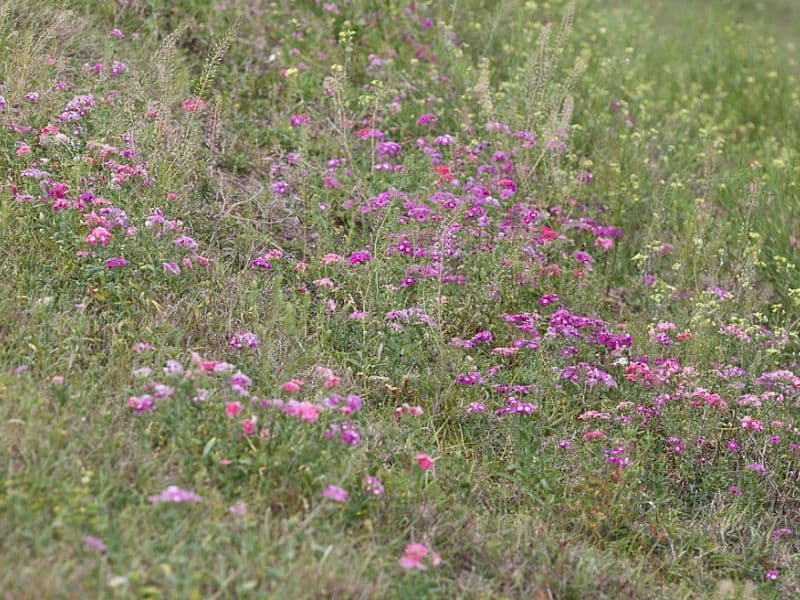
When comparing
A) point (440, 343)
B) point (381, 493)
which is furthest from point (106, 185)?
point (381, 493)

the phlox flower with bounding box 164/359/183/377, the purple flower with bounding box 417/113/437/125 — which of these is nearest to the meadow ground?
the phlox flower with bounding box 164/359/183/377

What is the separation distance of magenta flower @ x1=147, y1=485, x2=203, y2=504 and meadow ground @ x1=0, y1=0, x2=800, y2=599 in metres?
0.01

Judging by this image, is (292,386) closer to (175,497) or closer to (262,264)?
(175,497)

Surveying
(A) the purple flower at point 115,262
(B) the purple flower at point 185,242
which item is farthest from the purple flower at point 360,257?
(A) the purple flower at point 115,262

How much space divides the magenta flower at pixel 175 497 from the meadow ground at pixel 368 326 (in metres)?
0.01

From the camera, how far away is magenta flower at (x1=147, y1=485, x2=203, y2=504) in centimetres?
318

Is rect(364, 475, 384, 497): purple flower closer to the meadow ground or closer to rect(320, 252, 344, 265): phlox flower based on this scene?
the meadow ground

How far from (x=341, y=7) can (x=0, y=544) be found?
16.9 ft

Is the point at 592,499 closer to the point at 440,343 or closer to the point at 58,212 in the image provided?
the point at 440,343

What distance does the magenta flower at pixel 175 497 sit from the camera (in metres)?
3.18

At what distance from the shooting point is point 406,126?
6.36 metres

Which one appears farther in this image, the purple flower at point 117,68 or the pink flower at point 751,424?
Result: the purple flower at point 117,68

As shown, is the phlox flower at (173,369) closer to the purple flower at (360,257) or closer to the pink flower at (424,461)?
the pink flower at (424,461)

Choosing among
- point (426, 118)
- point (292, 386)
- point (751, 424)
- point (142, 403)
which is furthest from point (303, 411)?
point (426, 118)
